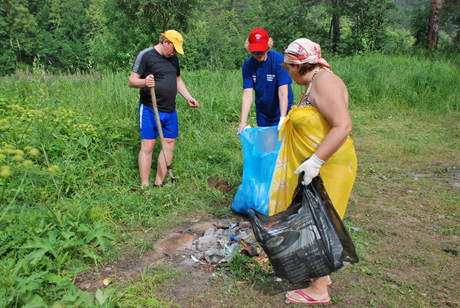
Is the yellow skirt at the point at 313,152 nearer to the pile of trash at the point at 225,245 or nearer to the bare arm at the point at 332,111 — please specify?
the bare arm at the point at 332,111

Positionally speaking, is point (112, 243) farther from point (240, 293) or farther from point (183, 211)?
point (240, 293)

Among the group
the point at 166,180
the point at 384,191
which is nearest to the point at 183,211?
the point at 166,180

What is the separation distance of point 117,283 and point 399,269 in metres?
2.12

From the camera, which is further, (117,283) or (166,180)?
(166,180)

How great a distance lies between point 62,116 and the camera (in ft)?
14.3

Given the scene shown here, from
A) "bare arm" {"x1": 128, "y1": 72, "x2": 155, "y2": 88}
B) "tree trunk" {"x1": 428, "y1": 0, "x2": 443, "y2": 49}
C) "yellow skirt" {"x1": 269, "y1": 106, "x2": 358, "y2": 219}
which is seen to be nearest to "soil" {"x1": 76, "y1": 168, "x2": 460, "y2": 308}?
"yellow skirt" {"x1": 269, "y1": 106, "x2": 358, "y2": 219}

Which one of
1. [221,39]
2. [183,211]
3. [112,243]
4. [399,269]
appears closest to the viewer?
[399,269]

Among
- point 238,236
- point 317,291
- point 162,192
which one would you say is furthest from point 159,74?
point 317,291

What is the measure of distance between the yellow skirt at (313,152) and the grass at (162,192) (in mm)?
776

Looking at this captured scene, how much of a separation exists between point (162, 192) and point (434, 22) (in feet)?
42.4

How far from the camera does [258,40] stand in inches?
129

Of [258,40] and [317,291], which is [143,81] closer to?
[258,40]

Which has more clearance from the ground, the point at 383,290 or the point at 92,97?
the point at 92,97

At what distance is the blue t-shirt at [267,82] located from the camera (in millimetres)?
3504
